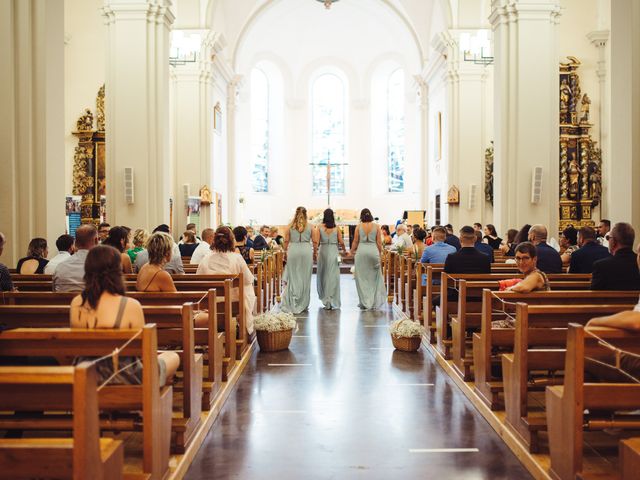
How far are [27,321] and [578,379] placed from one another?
3.33 m

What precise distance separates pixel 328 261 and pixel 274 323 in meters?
3.80

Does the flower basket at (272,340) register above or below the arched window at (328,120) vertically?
below

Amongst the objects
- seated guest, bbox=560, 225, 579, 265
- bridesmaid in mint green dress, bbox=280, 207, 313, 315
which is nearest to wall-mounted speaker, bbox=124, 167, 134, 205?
bridesmaid in mint green dress, bbox=280, 207, 313, 315

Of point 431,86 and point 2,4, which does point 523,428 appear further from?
point 431,86

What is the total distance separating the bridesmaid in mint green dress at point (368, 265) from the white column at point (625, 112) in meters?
4.37

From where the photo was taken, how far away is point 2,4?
24.8 ft

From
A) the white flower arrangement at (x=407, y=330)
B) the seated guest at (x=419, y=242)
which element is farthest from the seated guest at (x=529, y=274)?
the seated guest at (x=419, y=242)

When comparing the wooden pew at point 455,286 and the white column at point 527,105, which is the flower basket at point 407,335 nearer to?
the wooden pew at point 455,286

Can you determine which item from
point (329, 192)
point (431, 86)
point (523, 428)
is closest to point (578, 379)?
point (523, 428)

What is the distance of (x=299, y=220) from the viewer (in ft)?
34.9

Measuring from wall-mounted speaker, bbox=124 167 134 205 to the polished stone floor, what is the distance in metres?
5.17

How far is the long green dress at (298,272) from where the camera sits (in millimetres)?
10773

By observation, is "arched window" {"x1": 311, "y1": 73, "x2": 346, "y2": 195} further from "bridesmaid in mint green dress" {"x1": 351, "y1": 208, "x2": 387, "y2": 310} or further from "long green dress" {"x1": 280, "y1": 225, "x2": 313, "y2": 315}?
"long green dress" {"x1": 280, "y1": 225, "x2": 313, "y2": 315}

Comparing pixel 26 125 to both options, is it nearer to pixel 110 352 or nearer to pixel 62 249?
pixel 62 249
